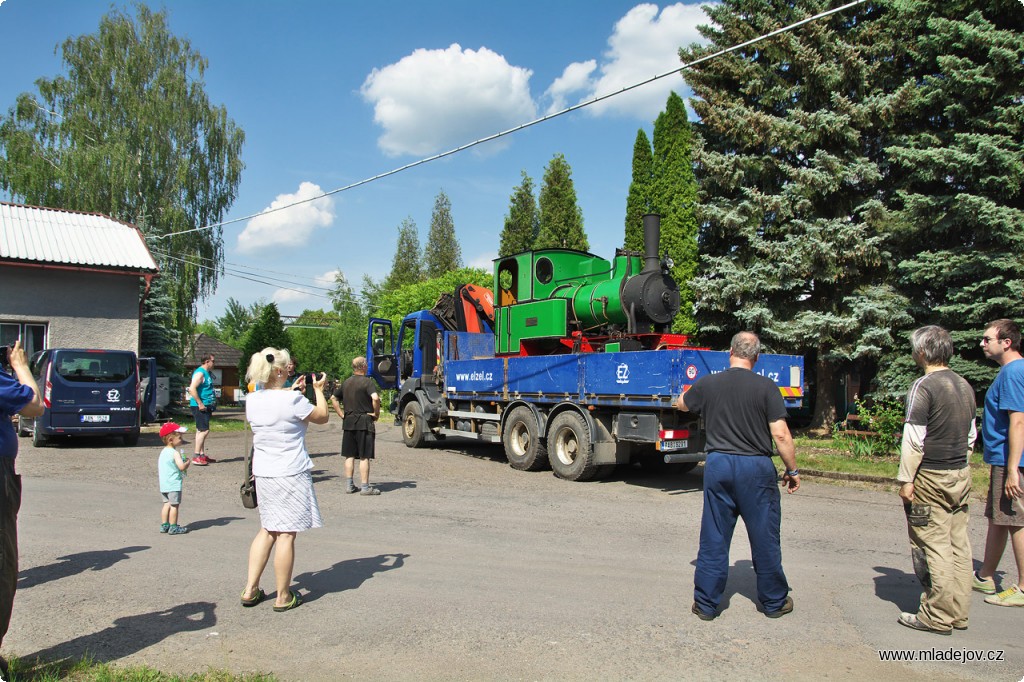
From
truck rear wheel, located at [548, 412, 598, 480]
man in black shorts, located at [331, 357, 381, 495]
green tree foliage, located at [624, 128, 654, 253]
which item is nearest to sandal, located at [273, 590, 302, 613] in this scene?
man in black shorts, located at [331, 357, 381, 495]

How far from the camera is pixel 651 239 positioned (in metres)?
11.2

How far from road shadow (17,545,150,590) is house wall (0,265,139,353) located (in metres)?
14.7

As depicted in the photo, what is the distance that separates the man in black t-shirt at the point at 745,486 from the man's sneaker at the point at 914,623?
695 millimetres

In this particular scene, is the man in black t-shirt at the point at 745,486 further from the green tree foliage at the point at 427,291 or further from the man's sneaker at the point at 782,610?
the green tree foliage at the point at 427,291

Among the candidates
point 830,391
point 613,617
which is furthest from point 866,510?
point 830,391

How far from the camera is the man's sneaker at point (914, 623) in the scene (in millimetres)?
4395

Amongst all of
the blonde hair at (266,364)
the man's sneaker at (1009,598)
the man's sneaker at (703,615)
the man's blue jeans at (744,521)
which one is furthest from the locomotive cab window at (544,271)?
the man's sneaker at (1009,598)

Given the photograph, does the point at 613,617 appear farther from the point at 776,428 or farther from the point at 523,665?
the point at 776,428

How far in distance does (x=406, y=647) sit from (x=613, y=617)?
136cm

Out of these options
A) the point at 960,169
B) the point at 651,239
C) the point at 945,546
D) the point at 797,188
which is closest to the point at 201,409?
the point at 651,239

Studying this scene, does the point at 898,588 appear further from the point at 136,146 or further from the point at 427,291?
the point at 136,146

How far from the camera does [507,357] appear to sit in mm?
12859

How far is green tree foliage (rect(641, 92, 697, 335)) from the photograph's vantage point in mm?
18797

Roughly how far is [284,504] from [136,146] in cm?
3060
